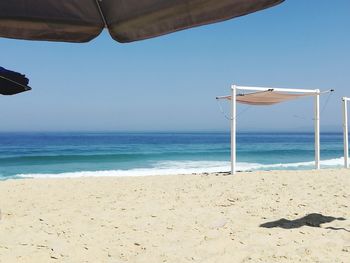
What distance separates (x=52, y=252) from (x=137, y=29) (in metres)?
2.51

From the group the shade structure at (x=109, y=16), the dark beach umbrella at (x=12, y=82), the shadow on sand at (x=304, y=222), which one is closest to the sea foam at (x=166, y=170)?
the shadow on sand at (x=304, y=222)

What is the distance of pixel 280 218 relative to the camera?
485cm

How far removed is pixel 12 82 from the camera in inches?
167

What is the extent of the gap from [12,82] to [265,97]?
616 cm

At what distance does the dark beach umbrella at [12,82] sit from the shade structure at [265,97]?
213 inches

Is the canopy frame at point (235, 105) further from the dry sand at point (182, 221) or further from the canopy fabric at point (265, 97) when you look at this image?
the dry sand at point (182, 221)

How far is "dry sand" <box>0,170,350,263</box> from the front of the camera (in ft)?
12.2

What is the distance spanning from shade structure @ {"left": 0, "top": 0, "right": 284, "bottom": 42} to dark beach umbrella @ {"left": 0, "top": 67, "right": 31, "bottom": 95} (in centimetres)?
209

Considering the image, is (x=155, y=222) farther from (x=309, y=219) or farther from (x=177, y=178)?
(x=177, y=178)

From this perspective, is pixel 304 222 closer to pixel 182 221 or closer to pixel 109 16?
pixel 182 221

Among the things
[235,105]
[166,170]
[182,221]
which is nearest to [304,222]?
[182,221]

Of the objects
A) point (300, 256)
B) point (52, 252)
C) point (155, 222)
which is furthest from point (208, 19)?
point (155, 222)

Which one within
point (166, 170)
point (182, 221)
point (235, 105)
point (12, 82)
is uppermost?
point (235, 105)

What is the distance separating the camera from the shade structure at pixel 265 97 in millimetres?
8688
